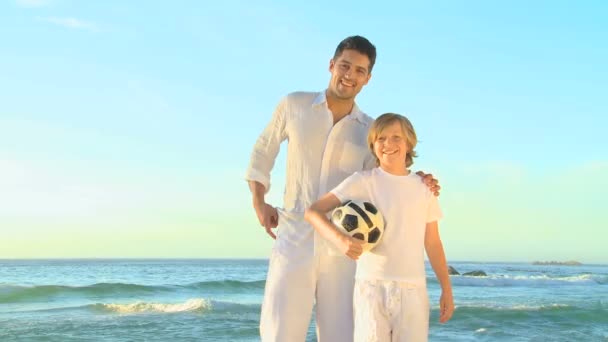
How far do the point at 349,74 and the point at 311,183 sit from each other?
634 mm

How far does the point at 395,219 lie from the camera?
3383mm

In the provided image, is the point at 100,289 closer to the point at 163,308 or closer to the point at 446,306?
the point at 163,308

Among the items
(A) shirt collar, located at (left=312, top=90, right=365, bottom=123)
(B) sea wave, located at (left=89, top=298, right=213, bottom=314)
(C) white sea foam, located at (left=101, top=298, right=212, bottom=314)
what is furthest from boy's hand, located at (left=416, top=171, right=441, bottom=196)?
(C) white sea foam, located at (left=101, top=298, right=212, bottom=314)

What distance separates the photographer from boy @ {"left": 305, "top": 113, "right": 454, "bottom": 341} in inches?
127

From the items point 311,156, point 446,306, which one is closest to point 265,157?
point 311,156

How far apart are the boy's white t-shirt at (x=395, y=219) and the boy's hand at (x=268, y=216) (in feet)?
1.68

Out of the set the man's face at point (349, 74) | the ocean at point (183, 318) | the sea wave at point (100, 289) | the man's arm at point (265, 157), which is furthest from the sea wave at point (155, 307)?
the man's face at point (349, 74)

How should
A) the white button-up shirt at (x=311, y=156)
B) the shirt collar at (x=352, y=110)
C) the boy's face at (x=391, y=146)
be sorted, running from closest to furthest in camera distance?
the boy's face at (x=391, y=146) → the white button-up shirt at (x=311, y=156) → the shirt collar at (x=352, y=110)

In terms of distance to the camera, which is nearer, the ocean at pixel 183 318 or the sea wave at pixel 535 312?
the ocean at pixel 183 318

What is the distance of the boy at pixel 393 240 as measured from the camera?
3.22m

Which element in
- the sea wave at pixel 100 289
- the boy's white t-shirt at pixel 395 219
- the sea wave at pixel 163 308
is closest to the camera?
the boy's white t-shirt at pixel 395 219

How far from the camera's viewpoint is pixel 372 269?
10.8 ft

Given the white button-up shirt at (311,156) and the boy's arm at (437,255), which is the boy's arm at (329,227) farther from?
the boy's arm at (437,255)

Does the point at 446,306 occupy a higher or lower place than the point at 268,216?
lower
